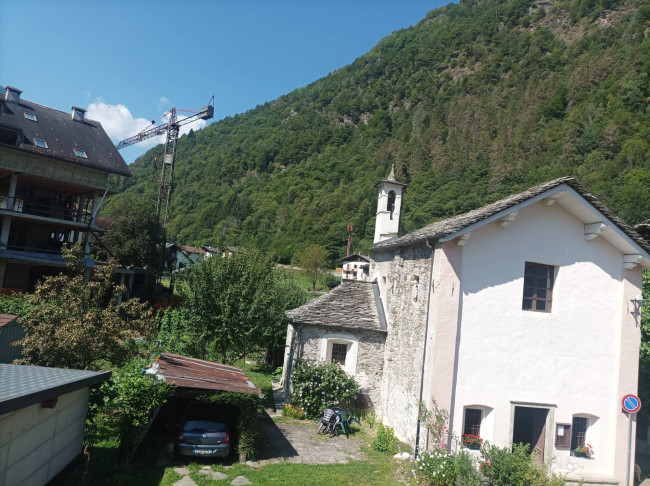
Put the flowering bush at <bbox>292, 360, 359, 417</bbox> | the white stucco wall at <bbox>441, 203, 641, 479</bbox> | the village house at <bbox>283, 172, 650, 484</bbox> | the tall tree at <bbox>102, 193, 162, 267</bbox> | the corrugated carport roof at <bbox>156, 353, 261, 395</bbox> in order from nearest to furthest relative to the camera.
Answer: the corrugated carport roof at <bbox>156, 353, 261, 395</bbox> < the village house at <bbox>283, 172, 650, 484</bbox> < the white stucco wall at <bbox>441, 203, 641, 479</bbox> < the flowering bush at <bbox>292, 360, 359, 417</bbox> < the tall tree at <bbox>102, 193, 162, 267</bbox>

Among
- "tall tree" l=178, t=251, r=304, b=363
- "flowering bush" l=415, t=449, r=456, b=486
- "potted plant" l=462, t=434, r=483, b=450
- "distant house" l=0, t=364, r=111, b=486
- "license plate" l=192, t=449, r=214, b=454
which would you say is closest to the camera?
"distant house" l=0, t=364, r=111, b=486

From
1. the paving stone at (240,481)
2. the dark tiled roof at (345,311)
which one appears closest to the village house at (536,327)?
the dark tiled roof at (345,311)

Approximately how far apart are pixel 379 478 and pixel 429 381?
2835 millimetres

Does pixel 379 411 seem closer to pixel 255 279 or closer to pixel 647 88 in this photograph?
pixel 255 279

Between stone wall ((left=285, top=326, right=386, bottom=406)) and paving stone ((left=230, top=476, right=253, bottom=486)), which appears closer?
paving stone ((left=230, top=476, right=253, bottom=486))

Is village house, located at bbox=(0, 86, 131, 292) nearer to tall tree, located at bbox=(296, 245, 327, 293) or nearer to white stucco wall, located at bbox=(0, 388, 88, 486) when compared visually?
white stucco wall, located at bbox=(0, 388, 88, 486)

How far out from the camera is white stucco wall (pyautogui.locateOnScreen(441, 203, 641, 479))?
38.1 feet

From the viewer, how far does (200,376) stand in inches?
428

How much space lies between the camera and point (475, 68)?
142 m

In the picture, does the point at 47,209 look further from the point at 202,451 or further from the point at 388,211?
the point at 202,451

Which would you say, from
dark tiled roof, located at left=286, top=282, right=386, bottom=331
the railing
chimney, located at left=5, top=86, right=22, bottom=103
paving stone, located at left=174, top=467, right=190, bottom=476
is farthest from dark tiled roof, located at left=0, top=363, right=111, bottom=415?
chimney, located at left=5, top=86, right=22, bottom=103

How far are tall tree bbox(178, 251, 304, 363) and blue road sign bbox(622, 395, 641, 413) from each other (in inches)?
494

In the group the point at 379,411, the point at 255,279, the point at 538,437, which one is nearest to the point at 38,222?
the point at 255,279

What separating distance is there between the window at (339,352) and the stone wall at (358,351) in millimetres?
234
